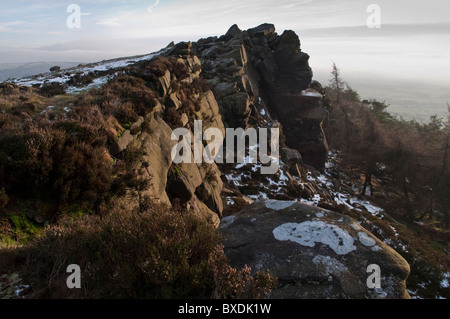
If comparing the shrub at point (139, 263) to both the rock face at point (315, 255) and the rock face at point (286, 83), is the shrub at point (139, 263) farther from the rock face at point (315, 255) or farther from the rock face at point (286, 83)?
the rock face at point (286, 83)

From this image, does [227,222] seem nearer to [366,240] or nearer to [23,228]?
[366,240]

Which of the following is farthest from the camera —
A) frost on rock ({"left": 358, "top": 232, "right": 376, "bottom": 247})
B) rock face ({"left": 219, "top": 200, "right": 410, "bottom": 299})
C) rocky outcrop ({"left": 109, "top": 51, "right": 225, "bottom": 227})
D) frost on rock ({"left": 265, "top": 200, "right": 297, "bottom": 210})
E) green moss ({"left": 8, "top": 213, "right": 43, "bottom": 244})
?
rocky outcrop ({"left": 109, "top": 51, "right": 225, "bottom": 227})

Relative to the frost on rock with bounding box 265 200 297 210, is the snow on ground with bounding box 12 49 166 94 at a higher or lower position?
higher

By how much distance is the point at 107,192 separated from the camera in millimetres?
6945

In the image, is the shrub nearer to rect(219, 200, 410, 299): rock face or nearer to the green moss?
the green moss

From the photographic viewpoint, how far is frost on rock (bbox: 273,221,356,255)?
19.0ft

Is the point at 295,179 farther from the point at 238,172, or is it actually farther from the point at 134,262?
the point at 134,262

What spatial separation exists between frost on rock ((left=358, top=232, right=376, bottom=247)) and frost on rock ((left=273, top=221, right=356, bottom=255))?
1.02 feet

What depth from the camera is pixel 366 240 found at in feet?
20.1

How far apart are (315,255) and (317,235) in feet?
2.56

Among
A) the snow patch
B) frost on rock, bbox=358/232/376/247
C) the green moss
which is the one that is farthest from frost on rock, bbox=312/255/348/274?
the green moss

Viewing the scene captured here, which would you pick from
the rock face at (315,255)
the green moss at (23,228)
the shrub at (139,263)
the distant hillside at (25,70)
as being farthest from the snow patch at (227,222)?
the distant hillside at (25,70)

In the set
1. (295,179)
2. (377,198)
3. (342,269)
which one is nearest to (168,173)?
(342,269)
